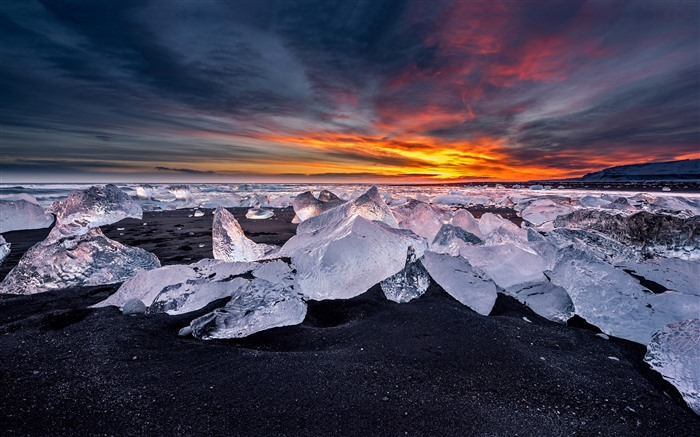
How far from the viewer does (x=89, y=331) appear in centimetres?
158

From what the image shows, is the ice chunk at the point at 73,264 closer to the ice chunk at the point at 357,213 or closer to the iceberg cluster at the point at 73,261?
the iceberg cluster at the point at 73,261

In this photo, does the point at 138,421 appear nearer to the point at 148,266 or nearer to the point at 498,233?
the point at 148,266

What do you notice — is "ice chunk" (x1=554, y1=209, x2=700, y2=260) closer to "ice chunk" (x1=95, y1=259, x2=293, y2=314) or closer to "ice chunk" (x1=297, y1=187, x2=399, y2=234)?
"ice chunk" (x1=297, y1=187, x2=399, y2=234)

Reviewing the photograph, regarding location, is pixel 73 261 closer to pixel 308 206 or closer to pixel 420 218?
pixel 420 218

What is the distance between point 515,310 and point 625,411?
92 centimetres

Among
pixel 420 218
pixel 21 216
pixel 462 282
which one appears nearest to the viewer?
pixel 462 282

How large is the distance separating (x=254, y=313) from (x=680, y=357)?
6.34ft

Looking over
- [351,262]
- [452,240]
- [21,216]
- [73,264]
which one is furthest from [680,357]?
[21,216]

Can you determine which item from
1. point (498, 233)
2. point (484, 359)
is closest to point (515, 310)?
point (484, 359)

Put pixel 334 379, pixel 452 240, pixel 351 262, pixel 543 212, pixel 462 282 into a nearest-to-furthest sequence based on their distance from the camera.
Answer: pixel 334 379, pixel 351 262, pixel 462 282, pixel 452 240, pixel 543 212

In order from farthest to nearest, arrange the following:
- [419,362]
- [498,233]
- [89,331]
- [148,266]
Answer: [498,233], [148,266], [89,331], [419,362]

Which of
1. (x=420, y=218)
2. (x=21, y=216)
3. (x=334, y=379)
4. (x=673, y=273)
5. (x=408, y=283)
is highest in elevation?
(x=420, y=218)

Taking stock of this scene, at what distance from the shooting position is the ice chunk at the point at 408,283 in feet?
7.03

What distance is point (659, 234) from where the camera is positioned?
286 cm
